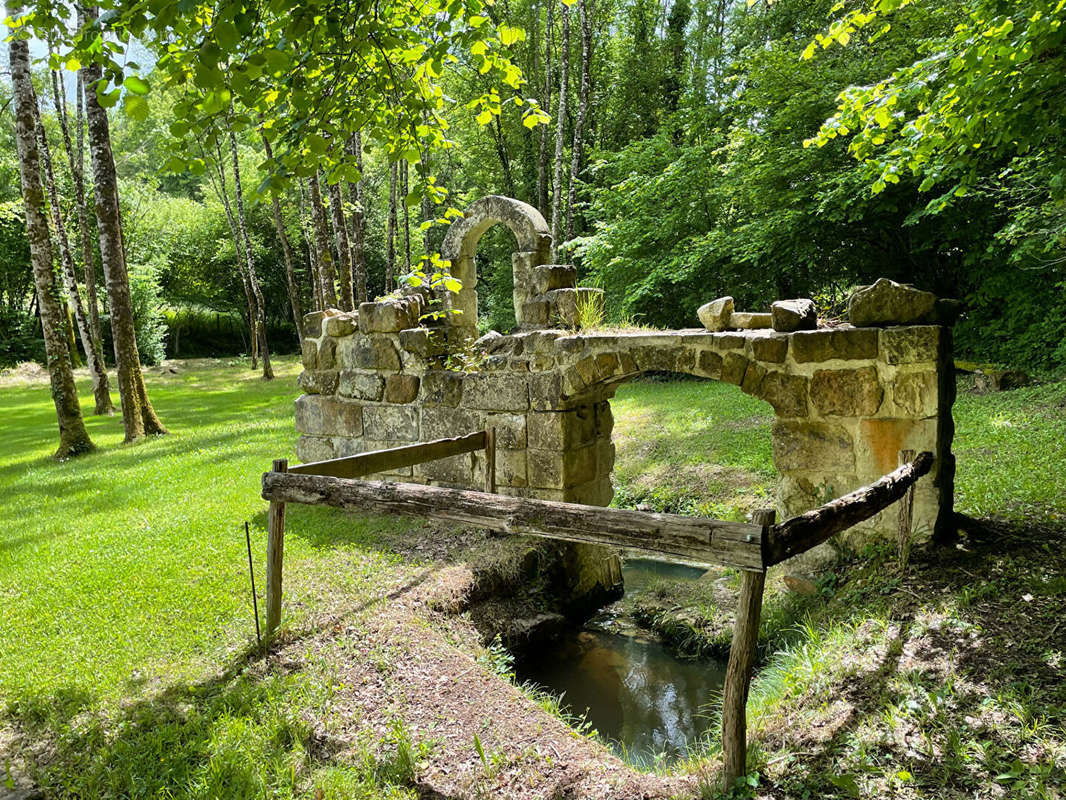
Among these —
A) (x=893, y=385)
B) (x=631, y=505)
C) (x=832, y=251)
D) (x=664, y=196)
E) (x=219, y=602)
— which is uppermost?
(x=664, y=196)

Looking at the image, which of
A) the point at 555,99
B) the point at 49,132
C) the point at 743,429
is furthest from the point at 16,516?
the point at 49,132

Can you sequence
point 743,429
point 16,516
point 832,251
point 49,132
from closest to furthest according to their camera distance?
point 16,516, point 743,429, point 832,251, point 49,132

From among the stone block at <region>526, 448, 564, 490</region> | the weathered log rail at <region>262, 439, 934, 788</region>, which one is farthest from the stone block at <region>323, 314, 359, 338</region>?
the weathered log rail at <region>262, 439, 934, 788</region>

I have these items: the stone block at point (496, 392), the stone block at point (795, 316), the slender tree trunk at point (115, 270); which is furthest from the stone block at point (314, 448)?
the stone block at point (795, 316)

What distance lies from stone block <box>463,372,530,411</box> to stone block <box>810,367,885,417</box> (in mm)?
2418

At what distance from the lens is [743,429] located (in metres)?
10.8

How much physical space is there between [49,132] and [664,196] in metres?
23.7

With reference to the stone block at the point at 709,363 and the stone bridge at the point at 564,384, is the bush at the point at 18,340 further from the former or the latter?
the stone block at the point at 709,363

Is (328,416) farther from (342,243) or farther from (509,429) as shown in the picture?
(342,243)

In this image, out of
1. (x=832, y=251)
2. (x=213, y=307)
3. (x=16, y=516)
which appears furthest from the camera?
(x=213, y=307)

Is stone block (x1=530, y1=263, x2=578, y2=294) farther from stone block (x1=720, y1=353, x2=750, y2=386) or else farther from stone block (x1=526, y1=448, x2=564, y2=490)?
stone block (x1=720, y1=353, x2=750, y2=386)

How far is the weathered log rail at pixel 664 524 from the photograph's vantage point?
2.74 m

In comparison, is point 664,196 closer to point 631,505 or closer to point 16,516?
point 631,505

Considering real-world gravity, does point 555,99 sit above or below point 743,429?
above
